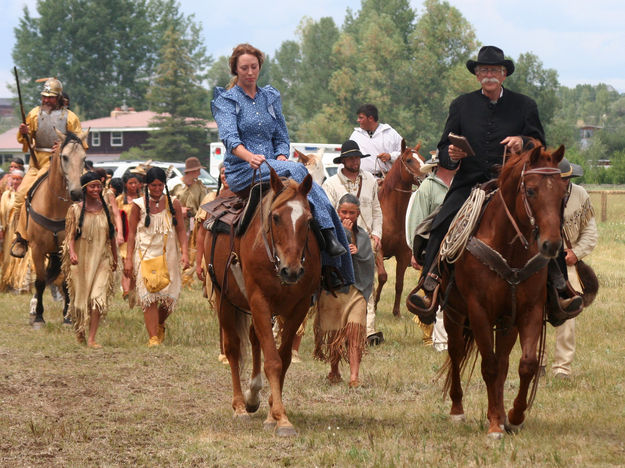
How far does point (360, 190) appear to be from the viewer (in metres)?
12.6

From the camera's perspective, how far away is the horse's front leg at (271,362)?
7.96 m

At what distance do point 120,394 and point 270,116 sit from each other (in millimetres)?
3076

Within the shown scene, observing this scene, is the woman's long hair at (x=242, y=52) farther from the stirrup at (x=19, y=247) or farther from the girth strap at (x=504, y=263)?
the stirrup at (x=19, y=247)

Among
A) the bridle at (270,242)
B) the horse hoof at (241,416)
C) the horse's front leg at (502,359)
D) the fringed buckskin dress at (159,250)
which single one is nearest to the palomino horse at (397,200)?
the fringed buckskin dress at (159,250)

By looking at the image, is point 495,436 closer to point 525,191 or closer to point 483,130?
point 525,191

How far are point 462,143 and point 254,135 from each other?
1896 mm

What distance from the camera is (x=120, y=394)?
10.0 m

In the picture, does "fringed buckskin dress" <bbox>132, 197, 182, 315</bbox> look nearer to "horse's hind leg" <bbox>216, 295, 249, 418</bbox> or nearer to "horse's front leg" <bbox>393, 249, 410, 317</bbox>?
"horse's front leg" <bbox>393, 249, 410, 317</bbox>

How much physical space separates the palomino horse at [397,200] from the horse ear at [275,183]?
6.43m

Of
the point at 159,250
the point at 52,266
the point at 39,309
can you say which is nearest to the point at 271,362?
the point at 159,250

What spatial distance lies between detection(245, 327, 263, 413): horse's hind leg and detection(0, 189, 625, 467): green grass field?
0.15 m

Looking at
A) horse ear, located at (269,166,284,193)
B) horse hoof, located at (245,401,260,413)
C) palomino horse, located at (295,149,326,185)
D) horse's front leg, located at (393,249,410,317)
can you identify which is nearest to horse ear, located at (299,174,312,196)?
horse ear, located at (269,166,284,193)

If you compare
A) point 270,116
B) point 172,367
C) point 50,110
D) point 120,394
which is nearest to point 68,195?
point 50,110

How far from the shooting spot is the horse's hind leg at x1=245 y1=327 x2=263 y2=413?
347 inches
